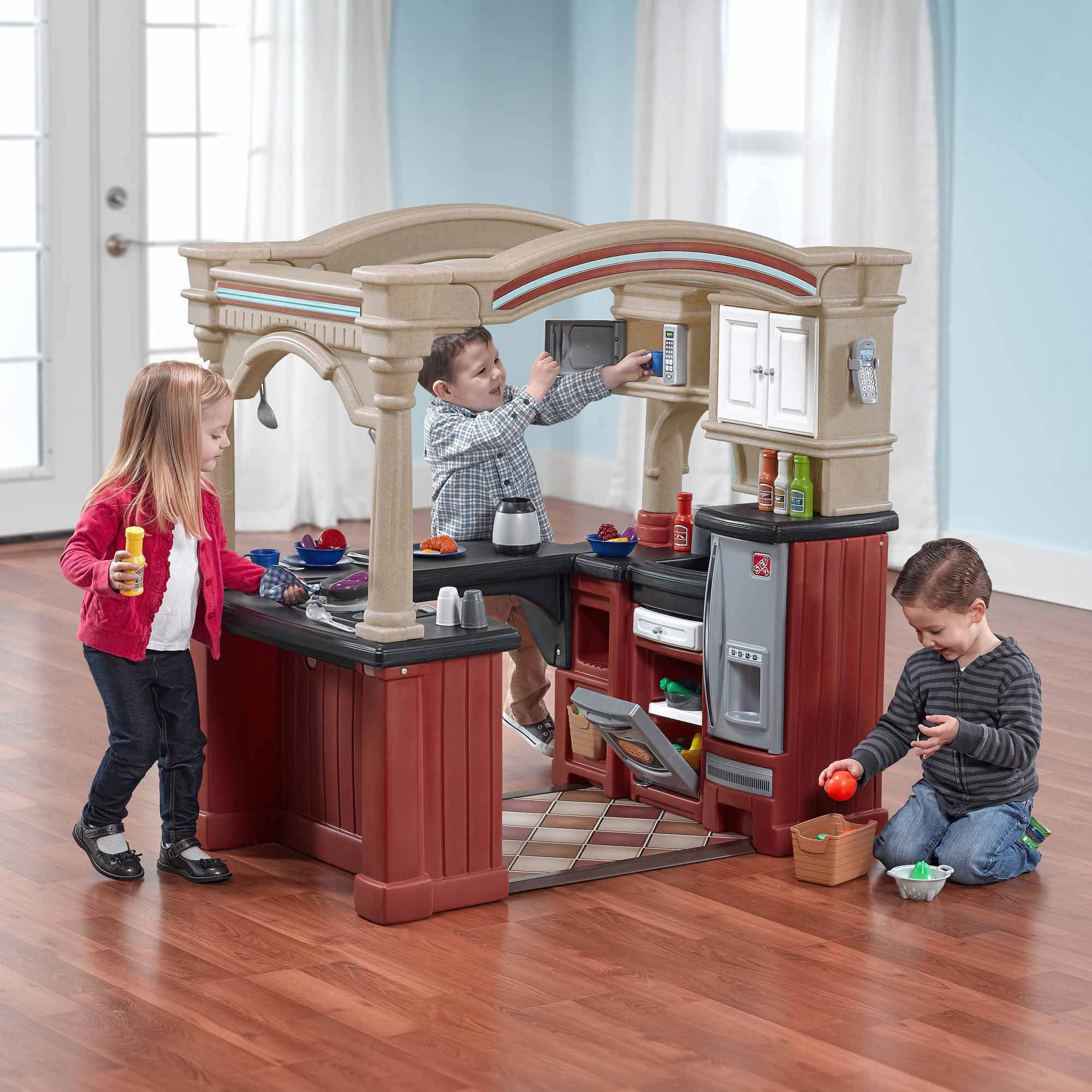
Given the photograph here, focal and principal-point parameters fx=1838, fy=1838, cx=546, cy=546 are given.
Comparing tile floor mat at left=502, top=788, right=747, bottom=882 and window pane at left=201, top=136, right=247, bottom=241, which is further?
window pane at left=201, top=136, right=247, bottom=241

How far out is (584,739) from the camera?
446cm

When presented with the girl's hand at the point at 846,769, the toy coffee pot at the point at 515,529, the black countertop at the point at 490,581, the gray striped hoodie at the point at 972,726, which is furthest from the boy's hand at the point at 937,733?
the toy coffee pot at the point at 515,529

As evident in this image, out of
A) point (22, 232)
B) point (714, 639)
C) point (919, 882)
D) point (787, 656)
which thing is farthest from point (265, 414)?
point (22, 232)

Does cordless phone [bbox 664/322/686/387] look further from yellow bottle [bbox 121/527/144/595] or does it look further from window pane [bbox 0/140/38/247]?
window pane [bbox 0/140/38/247]

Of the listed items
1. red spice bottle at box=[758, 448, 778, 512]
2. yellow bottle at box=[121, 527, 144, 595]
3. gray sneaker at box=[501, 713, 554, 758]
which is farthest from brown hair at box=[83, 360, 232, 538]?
gray sneaker at box=[501, 713, 554, 758]

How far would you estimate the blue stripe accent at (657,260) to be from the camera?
11.8 ft

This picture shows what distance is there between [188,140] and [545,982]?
16.9 ft

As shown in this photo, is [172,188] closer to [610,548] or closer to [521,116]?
[521,116]

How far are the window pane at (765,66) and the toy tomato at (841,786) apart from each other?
160 inches

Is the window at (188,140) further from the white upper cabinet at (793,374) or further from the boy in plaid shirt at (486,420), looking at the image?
the white upper cabinet at (793,374)

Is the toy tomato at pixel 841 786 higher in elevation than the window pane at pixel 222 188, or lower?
lower

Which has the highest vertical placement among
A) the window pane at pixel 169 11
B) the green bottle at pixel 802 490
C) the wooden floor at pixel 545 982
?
the window pane at pixel 169 11

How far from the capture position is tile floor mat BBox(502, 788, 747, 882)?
3.92m

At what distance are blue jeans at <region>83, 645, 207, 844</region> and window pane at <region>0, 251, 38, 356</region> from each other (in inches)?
154
